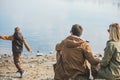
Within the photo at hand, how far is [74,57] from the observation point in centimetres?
1033

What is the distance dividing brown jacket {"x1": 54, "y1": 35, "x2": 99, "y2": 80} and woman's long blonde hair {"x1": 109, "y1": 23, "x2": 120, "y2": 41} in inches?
26.1

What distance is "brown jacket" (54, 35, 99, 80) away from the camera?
10.2m

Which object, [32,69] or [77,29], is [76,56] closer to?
[77,29]

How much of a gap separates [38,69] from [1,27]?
1139 inches

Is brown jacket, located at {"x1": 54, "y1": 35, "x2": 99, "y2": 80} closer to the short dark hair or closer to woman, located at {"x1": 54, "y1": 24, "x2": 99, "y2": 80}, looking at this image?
woman, located at {"x1": 54, "y1": 24, "x2": 99, "y2": 80}

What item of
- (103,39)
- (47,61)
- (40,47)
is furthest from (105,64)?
(103,39)

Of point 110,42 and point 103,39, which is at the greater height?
point 110,42

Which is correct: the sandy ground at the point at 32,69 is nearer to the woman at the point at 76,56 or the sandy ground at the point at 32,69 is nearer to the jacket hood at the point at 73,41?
the woman at the point at 76,56

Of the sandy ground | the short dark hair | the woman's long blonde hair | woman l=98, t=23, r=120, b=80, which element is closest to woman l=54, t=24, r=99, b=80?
the short dark hair

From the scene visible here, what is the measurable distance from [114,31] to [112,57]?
64cm

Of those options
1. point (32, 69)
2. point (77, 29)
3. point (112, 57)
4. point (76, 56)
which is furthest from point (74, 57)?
point (32, 69)

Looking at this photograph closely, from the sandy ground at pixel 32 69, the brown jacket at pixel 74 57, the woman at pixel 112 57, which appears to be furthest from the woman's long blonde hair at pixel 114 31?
the sandy ground at pixel 32 69

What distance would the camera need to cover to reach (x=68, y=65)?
34.1 feet

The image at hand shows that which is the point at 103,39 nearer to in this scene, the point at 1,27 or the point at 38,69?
the point at 1,27
